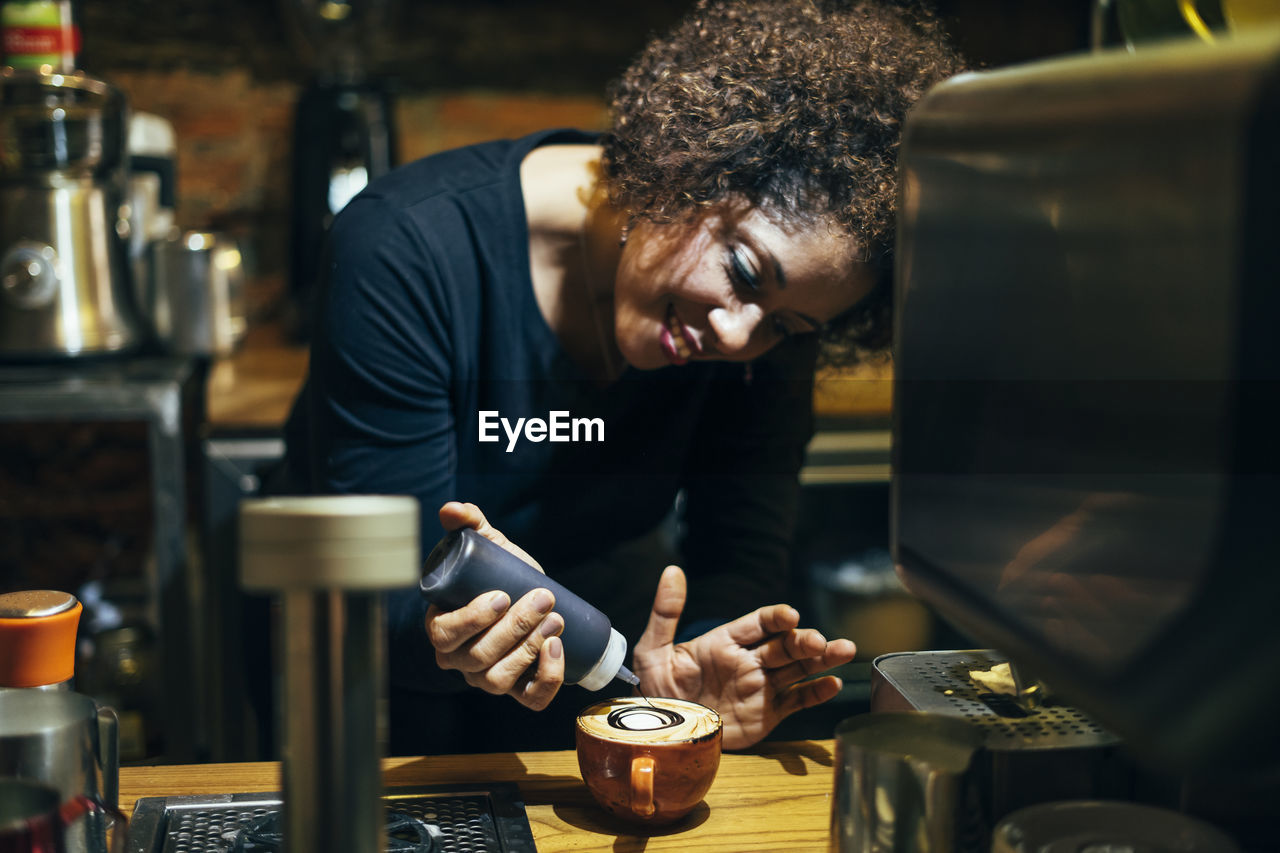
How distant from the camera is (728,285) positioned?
94cm

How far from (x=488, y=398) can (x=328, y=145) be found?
52.1 inches

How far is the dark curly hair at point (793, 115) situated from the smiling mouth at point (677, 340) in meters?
0.08

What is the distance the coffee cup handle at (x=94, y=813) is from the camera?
1.78ft

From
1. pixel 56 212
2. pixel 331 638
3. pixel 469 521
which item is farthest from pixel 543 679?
pixel 56 212

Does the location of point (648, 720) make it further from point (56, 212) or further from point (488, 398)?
point (56, 212)

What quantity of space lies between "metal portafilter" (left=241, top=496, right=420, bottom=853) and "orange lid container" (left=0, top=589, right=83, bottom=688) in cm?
27

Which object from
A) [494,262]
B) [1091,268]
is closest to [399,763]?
[494,262]

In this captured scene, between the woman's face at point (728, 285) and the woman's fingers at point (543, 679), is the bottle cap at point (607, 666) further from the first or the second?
the woman's face at point (728, 285)

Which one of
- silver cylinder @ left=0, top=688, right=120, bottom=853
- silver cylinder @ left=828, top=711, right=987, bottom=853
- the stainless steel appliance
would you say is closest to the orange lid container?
silver cylinder @ left=0, top=688, right=120, bottom=853

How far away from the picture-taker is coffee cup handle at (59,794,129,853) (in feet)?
1.78

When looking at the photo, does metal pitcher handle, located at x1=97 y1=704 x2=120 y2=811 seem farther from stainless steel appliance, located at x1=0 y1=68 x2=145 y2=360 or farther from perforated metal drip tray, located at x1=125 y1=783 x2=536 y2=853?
stainless steel appliance, located at x1=0 y1=68 x2=145 y2=360

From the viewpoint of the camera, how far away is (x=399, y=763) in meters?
0.80

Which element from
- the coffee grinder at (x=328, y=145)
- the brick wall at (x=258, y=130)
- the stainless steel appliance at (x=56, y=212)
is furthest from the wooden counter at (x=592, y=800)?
the brick wall at (x=258, y=130)

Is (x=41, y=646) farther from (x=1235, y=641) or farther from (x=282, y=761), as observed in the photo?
(x=1235, y=641)
